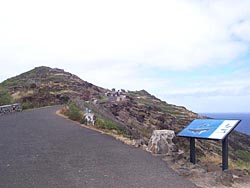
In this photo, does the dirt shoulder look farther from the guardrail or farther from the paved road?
the guardrail

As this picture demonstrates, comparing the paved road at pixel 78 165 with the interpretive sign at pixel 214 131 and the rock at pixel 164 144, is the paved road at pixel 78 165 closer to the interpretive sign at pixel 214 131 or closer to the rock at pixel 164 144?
the rock at pixel 164 144

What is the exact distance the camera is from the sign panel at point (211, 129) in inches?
327

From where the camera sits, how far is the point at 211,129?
345 inches

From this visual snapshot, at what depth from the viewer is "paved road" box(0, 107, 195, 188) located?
713cm

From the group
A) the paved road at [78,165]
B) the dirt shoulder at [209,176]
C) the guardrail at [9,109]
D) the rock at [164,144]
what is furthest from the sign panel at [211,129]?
the guardrail at [9,109]

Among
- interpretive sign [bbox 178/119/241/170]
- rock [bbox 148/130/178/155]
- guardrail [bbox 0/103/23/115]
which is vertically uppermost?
guardrail [bbox 0/103/23/115]

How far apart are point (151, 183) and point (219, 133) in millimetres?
2190

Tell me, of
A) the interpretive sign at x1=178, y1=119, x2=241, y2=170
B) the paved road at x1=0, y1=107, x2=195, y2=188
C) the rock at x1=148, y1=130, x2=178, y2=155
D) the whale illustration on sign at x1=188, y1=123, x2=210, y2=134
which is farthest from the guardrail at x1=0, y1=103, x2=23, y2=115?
the whale illustration on sign at x1=188, y1=123, x2=210, y2=134

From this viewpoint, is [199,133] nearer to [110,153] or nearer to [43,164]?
[110,153]

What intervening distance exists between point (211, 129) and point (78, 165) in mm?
3249

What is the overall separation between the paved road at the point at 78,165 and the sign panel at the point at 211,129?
1112mm

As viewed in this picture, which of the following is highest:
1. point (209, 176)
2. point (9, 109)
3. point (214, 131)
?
point (9, 109)

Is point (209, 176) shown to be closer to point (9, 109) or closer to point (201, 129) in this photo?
point (201, 129)

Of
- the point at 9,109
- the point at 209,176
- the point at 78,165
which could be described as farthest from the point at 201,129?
the point at 9,109
